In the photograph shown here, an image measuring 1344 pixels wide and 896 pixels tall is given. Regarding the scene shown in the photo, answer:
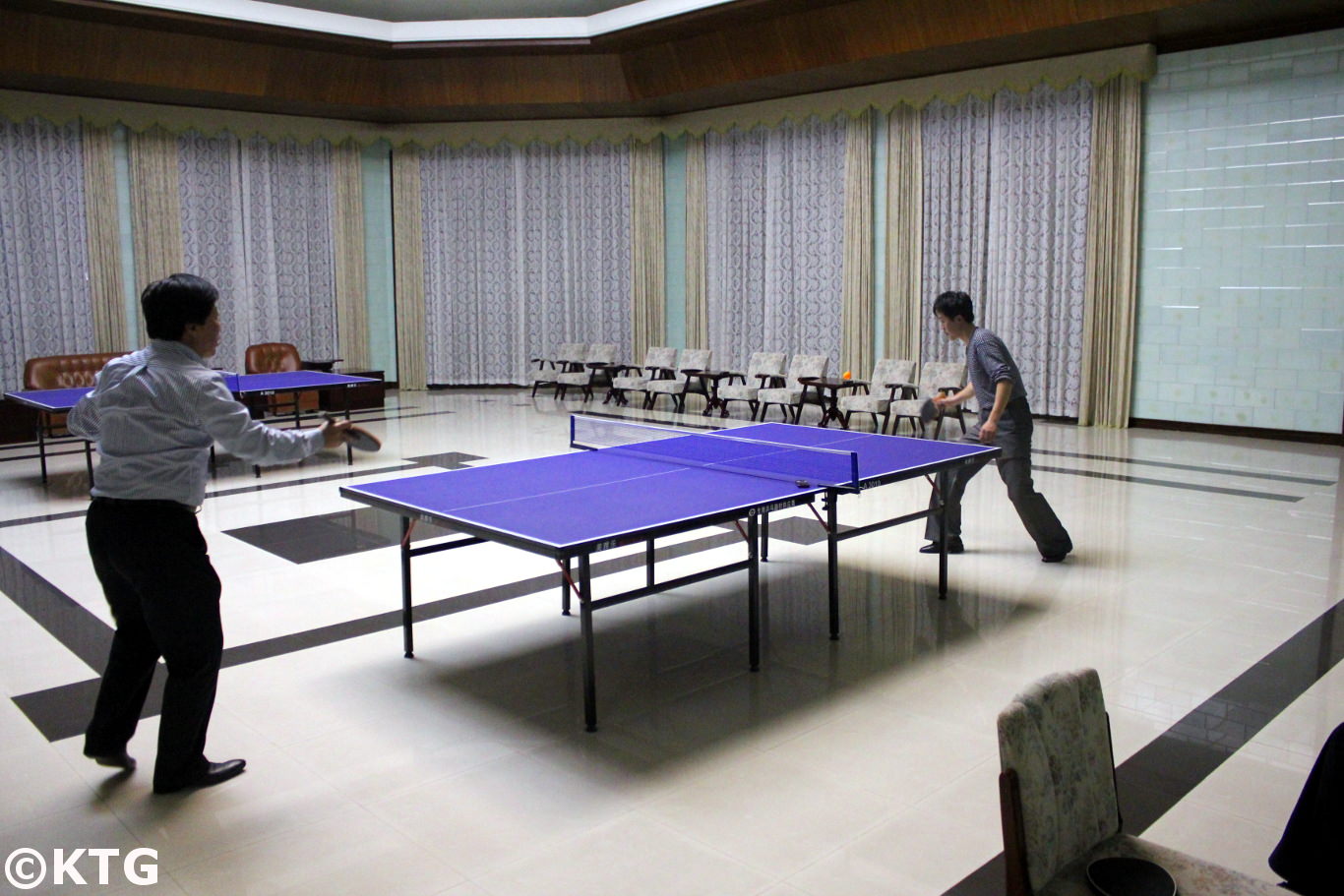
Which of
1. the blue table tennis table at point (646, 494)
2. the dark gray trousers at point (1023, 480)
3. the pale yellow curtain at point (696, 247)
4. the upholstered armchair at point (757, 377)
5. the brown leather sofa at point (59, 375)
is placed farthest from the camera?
the pale yellow curtain at point (696, 247)

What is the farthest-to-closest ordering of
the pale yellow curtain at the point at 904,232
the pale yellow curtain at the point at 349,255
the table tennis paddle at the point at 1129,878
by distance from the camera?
the pale yellow curtain at the point at 349,255 < the pale yellow curtain at the point at 904,232 < the table tennis paddle at the point at 1129,878

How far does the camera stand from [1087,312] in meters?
10.6

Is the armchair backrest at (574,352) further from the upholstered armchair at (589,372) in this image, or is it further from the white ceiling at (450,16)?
the white ceiling at (450,16)

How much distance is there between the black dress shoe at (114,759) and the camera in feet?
11.4

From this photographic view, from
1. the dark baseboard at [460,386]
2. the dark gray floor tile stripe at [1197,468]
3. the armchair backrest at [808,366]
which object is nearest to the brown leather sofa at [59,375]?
the dark baseboard at [460,386]

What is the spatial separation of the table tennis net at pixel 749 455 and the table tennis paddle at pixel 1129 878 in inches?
93.9

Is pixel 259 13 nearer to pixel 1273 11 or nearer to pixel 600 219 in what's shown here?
pixel 600 219

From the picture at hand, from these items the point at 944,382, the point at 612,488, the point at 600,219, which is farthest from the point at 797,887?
the point at 600,219

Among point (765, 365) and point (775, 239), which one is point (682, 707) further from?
point (775, 239)

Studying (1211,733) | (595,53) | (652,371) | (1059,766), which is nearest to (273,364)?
(652,371)

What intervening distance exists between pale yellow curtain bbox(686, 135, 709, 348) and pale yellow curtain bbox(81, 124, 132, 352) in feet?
21.8

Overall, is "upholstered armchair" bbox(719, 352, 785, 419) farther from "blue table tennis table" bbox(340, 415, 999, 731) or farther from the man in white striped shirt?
the man in white striped shirt

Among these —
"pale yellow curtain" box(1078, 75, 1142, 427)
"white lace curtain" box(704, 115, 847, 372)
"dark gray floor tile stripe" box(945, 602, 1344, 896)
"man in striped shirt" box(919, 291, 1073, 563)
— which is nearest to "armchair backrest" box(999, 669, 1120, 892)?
"dark gray floor tile stripe" box(945, 602, 1344, 896)

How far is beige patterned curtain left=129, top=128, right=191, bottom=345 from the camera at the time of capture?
41.9 ft
